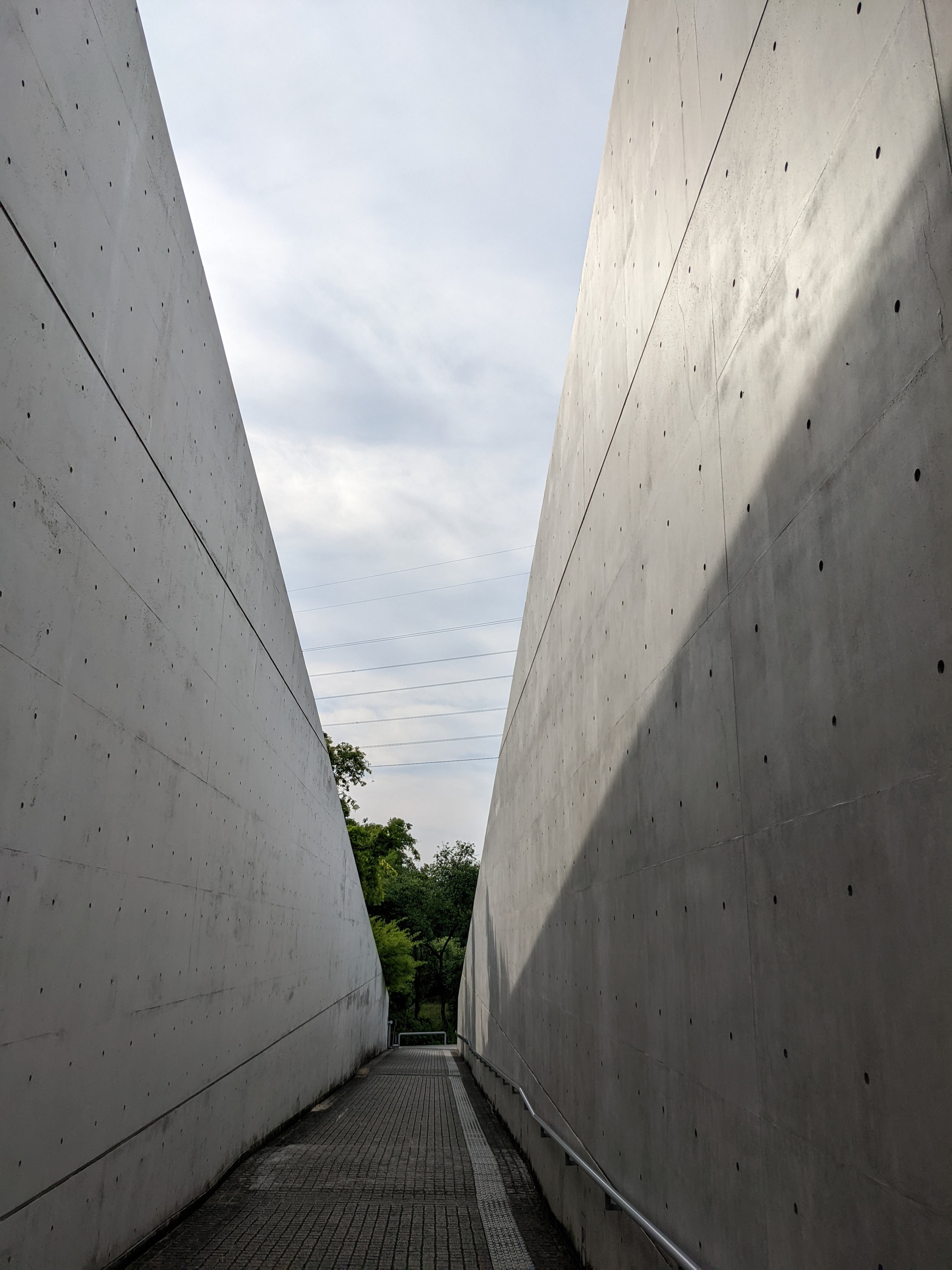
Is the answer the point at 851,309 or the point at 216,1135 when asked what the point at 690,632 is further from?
the point at 216,1135

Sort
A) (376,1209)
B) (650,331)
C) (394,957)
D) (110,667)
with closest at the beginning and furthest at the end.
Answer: (650,331), (110,667), (376,1209), (394,957)

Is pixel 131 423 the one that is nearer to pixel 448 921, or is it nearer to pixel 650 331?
pixel 650 331

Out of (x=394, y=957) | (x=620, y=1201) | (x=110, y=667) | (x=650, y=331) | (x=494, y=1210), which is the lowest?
(x=494, y=1210)

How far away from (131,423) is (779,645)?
3958mm

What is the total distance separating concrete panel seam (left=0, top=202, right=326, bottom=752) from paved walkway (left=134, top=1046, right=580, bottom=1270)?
4.60m

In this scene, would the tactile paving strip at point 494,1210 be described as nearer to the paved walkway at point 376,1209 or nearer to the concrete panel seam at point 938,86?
the paved walkway at point 376,1209

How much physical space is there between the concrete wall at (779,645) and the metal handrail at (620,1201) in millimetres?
114

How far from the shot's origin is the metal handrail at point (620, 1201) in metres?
3.41

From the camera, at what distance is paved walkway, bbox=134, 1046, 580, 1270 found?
18.7ft

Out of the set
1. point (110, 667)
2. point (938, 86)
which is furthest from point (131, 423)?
point (938, 86)

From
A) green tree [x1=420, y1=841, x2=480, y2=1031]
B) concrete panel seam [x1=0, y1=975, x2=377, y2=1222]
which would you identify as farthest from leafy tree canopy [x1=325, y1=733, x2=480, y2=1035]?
concrete panel seam [x1=0, y1=975, x2=377, y2=1222]

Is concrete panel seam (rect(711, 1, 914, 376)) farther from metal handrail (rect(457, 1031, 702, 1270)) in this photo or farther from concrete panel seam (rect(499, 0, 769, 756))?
metal handrail (rect(457, 1031, 702, 1270))

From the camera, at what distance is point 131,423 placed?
5.39m

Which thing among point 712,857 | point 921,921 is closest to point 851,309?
point 921,921
